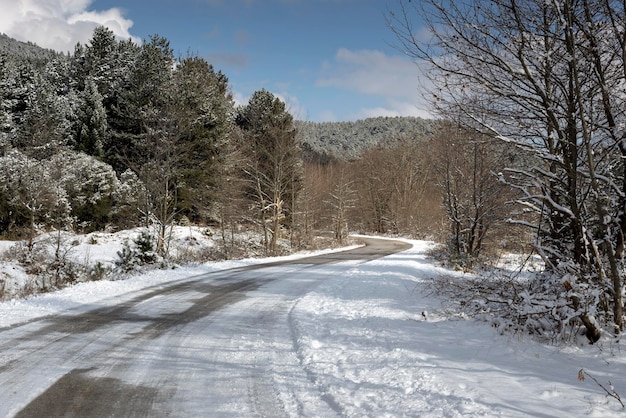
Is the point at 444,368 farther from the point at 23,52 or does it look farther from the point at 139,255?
the point at 23,52

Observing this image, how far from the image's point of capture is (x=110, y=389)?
13.6ft

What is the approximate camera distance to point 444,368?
4609 mm

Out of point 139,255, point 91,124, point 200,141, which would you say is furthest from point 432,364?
point 91,124

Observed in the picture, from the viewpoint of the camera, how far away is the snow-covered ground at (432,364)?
3633 mm

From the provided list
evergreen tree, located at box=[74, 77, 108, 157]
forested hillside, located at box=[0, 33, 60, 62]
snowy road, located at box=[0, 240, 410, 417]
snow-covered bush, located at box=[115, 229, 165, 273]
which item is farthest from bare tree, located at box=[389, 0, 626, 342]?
forested hillside, located at box=[0, 33, 60, 62]

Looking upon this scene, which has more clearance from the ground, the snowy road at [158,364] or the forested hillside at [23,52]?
the forested hillside at [23,52]

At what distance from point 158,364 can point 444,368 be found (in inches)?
130

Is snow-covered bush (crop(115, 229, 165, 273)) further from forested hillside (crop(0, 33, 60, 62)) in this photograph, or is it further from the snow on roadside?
forested hillside (crop(0, 33, 60, 62))

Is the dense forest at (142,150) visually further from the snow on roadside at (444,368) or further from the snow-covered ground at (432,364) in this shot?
the snow on roadside at (444,368)

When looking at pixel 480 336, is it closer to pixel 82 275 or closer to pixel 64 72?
pixel 82 275

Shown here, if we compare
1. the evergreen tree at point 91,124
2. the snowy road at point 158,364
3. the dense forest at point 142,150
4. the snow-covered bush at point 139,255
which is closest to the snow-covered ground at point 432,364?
the snowy road at point 158,364

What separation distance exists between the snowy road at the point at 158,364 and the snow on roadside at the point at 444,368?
0.33 metres

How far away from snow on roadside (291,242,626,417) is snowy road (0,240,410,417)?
1.08 ft

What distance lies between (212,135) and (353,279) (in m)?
19.1
